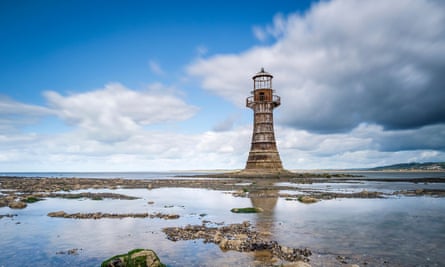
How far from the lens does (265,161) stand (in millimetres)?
69938

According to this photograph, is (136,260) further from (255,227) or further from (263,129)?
(263,129)

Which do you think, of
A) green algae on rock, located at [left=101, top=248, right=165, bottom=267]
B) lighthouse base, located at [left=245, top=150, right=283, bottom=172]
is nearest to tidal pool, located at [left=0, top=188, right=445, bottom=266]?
green algae on rock, located at [left=101, top=248, right=165, bottom=267]

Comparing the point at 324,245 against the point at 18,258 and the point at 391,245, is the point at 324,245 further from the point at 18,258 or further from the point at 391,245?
the point at 18,258

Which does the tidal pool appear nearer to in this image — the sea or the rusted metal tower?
the sea

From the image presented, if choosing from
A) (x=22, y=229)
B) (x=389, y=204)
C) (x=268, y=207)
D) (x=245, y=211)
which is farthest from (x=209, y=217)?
(x=389, y=204)

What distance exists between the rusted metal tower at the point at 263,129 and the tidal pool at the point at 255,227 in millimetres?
45406

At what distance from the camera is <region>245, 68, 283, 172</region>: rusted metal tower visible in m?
70.4

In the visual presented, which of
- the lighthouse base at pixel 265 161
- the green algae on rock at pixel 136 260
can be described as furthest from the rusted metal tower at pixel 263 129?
the green algae on rock at pixel 136 260

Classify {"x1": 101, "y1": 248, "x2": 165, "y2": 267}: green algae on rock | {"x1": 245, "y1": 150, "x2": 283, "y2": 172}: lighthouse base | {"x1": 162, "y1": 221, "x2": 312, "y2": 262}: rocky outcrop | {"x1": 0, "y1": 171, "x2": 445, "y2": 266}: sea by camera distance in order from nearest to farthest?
{"x1": 101, "y1": 248, "x2": 165, "y2": 267}: green algae on rock < {"x1": 0, "y1": 171, "x2": 445, "y2": 266}: sea < {"x1": 162, "y1": 221, "x2": 312, "y2": 262}: rocky outcrop < {"x1": 245, "y1": 150, "x2": 283, "y2": 172}: lighthouse base

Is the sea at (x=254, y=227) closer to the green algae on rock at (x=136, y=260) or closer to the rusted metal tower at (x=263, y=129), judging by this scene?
the green algae on rock at (x=136, y=260)

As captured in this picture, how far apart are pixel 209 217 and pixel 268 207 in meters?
6.19

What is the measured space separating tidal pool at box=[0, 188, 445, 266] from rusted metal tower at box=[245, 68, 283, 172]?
45406 millimetres

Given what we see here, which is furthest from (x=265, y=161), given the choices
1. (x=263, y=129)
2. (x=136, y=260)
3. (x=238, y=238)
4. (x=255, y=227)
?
(x=136, y=260)

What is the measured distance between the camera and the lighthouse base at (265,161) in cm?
6956
